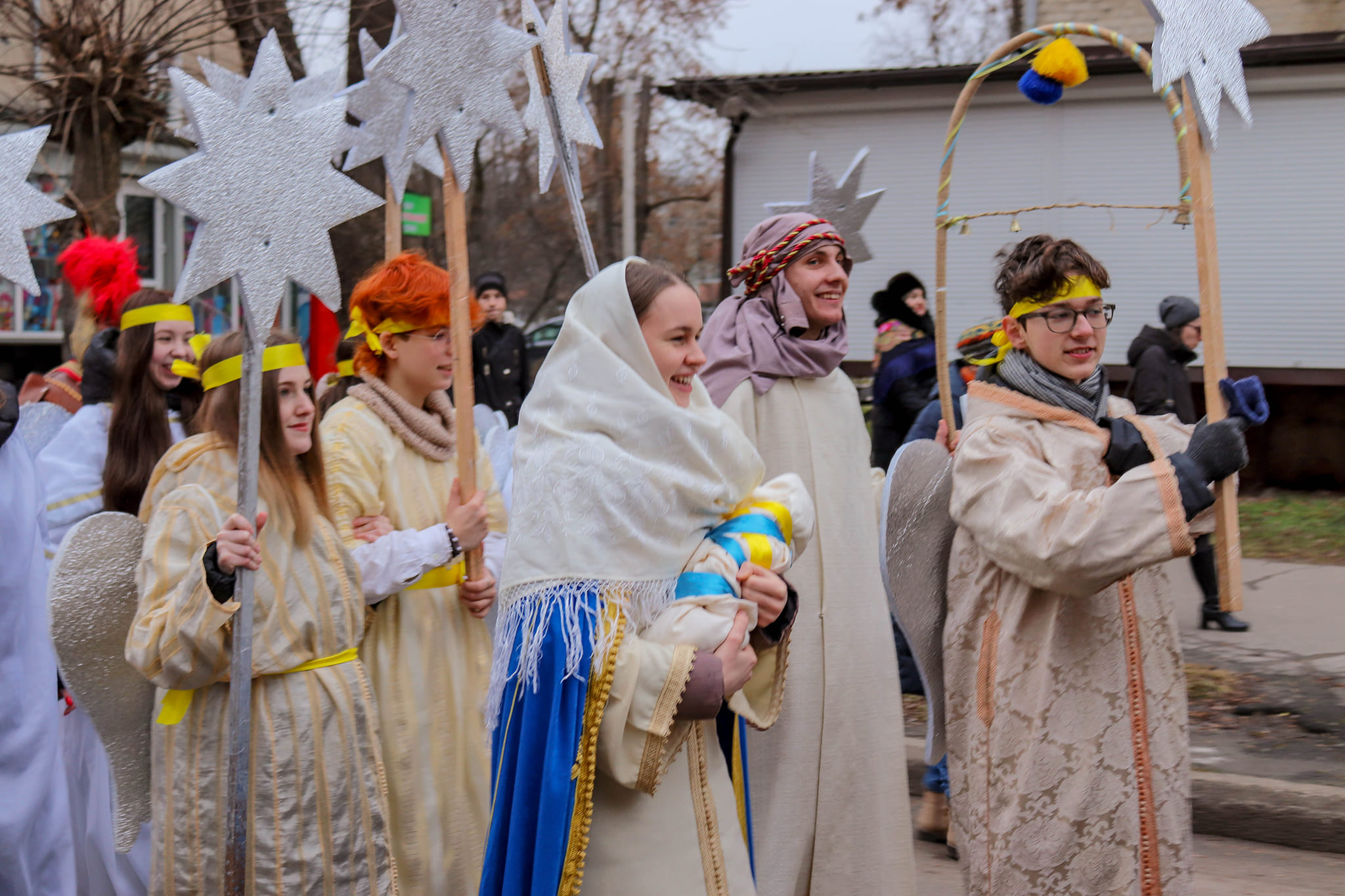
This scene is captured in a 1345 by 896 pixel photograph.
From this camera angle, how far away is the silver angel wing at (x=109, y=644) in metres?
3.35

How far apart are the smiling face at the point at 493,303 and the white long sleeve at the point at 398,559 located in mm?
5698

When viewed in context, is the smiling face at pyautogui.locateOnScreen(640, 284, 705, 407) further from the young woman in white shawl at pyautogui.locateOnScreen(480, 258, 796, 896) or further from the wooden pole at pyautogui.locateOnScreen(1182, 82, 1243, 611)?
the wooden pole at pyautogui.locateOnScreen(1182, 82, 1243, 611)

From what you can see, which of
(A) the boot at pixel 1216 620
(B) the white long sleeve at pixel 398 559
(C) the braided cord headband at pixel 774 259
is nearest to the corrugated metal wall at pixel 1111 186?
(A) the boot at pixel 1216 620

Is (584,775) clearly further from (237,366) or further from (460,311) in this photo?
(237,366)

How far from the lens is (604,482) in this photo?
2.41 meters

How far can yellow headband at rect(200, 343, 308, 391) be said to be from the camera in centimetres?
328

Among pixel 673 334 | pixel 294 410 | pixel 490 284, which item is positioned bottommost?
pixel 294 410

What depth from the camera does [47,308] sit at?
59.8 ft

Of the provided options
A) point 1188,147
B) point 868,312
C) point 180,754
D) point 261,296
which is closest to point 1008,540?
point 1188,147

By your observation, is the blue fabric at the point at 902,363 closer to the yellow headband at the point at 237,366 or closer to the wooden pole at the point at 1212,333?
the wooden pole at the point at 1212,333

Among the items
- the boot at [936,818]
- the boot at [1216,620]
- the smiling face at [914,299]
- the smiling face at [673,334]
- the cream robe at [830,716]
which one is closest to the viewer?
the smiling face at [673,334]

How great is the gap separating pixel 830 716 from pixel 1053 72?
1.90 metres

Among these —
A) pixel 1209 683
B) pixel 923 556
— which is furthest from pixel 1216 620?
pixel 923 556

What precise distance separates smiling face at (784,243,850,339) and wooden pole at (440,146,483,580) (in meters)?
1.03
